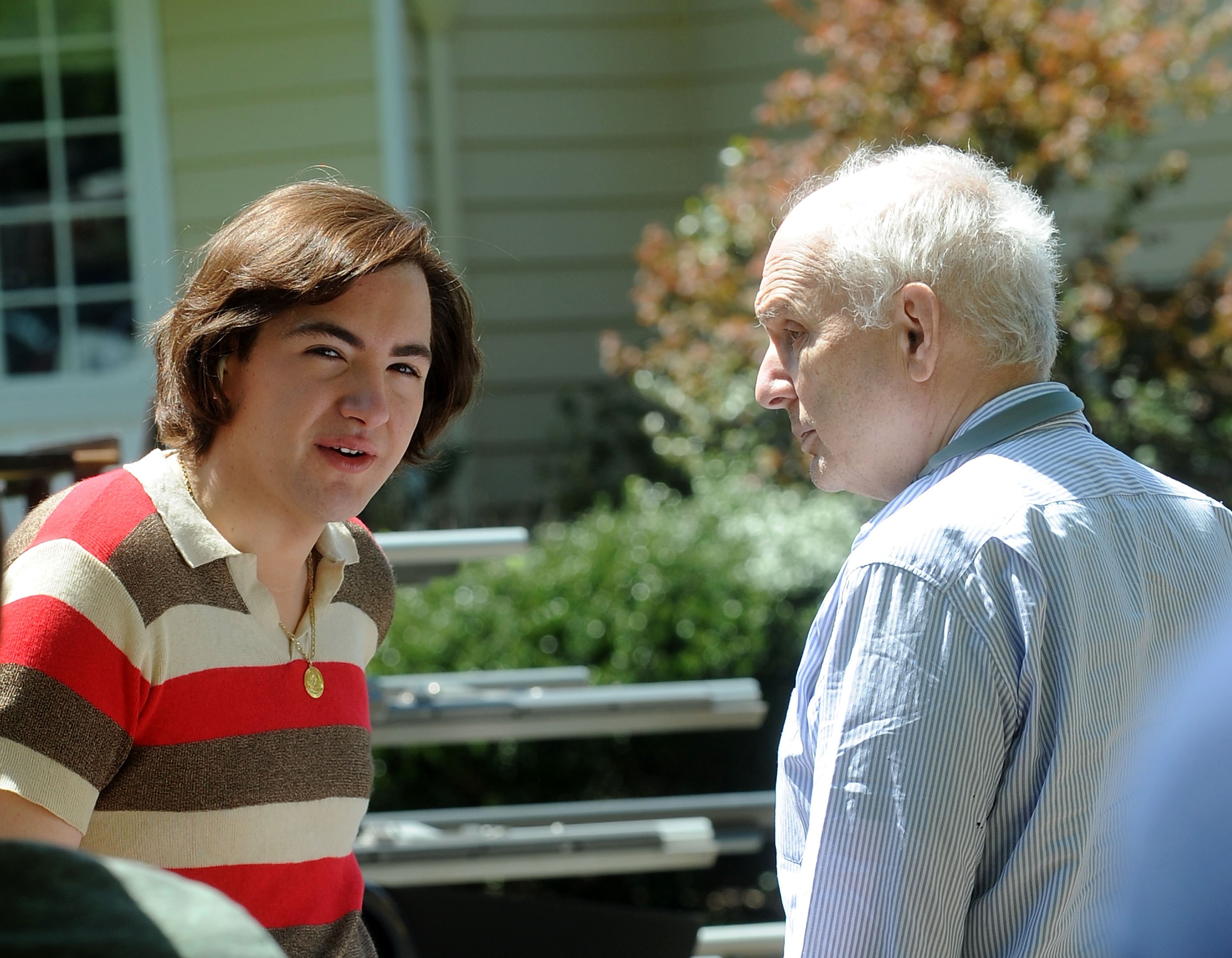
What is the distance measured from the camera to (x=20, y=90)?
6.88 m

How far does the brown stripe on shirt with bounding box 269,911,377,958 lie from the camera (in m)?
1.64

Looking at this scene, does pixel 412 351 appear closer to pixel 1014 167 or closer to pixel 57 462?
pixel 57 462

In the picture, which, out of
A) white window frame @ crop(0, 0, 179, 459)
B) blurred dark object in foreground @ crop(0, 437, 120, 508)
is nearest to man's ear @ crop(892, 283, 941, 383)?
blurred dark object in foreground @ crop(0, 437, 120, 508)

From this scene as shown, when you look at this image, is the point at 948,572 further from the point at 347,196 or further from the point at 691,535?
the point at 691,535

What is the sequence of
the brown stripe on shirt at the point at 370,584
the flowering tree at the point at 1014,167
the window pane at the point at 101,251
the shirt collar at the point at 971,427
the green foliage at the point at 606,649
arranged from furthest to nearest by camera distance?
1. the window pane at the point at 101,251
2. the flowering tree at the point at 1014,167
3. the green foliage at the point at 606,649
4. the brown stripe on shirt at the point at 370,584
5. the shirt collar at the point at 971,427

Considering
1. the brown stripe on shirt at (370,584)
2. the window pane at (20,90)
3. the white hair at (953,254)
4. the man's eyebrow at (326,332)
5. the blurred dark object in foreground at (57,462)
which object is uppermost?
the window pane at (20,90)

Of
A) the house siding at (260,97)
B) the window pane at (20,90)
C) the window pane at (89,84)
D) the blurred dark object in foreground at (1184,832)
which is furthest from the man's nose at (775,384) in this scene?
the window pane at (20,90)

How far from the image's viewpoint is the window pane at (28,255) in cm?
689

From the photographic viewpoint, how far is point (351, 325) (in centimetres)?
165

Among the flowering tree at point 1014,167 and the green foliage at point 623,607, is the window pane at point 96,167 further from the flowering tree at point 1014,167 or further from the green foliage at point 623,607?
the green foliage at point 623,607

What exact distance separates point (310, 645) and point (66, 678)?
0.38 meters

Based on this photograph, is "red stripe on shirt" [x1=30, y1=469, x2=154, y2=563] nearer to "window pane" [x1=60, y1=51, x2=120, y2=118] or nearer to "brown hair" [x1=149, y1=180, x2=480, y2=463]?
"brown hair" [x1=149, y1=180, x2=480, y2=463]

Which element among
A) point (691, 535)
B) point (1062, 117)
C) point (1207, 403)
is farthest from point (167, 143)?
point (1207, 403)

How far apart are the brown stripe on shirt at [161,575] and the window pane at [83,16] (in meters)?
6.13
